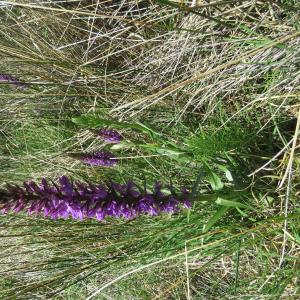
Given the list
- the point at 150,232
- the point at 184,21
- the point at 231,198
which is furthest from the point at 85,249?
the point at 184,21

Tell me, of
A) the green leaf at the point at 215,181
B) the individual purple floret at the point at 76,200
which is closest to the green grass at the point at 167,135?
the green leaf at the point at 215,181

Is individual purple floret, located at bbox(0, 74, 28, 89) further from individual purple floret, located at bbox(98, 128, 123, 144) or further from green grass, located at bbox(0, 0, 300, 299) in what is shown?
individual purple floret, located at bbox(98, 128, 123, 144)

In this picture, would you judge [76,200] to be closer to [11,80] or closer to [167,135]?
[167,135]

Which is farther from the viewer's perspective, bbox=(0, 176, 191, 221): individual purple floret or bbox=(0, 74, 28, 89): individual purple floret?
bbox=(0, 74, 28, 89): individual purple floret

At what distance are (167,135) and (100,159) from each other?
0.38 metres

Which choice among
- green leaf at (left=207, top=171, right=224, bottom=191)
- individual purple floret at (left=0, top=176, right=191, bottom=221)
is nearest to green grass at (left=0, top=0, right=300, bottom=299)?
green leaf at (left=207, top=171, right=224, bottom=191)

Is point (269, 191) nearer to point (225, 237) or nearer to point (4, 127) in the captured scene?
point (225, 237)

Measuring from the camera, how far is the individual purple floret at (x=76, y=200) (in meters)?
1.35

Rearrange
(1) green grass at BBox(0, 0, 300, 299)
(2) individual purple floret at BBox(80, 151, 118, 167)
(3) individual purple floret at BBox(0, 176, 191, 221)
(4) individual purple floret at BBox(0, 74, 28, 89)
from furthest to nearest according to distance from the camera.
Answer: (4) individual purple floret at BBox(0, 74, 28, 89) < (2) individual purple floret at BBox(80, 151, 118, 167) < (1) green grass at BBox(0, 0, 300, 299) < (3) individual purple floret at BBox(0, 176, 191, 221)

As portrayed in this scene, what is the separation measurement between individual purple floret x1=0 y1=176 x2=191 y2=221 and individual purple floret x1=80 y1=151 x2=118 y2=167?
597mm

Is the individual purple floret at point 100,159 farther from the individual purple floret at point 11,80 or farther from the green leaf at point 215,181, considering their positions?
the individual purple floret at point 11,80

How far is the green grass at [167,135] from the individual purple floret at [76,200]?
0.90 ft

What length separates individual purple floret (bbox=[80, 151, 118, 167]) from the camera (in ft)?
7.14

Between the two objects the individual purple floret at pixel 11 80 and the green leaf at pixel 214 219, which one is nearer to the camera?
the green leaf at pixel 214 219
